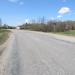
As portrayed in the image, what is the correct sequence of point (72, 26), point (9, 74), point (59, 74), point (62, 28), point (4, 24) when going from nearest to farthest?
point (59, 74) < point (9, 74) < point (62, 28) < point (72, 26) < point (4, 24)

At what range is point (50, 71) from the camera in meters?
8.41

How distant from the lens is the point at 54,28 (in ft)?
247

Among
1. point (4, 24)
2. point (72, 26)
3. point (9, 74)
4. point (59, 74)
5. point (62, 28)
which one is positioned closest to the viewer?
point (59, 74)

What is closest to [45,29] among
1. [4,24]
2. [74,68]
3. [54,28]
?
[54,28]

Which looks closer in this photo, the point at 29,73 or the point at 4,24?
the point at 29,73

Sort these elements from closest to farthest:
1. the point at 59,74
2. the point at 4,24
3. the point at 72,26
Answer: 1. the point at 59,74
2. the point at 72,26
3. the point at 4,24

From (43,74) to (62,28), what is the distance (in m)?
66.6

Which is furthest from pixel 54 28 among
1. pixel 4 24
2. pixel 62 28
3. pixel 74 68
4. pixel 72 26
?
pixel 4 24

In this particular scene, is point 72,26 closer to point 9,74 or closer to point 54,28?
point 54,28

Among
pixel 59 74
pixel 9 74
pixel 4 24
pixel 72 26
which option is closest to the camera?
pixel 59 74

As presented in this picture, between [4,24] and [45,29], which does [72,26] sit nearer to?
[45,29]

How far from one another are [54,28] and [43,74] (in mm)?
67880

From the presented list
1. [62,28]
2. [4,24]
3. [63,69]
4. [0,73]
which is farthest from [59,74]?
[4,24]

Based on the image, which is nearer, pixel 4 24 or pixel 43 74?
pixel 43 74
